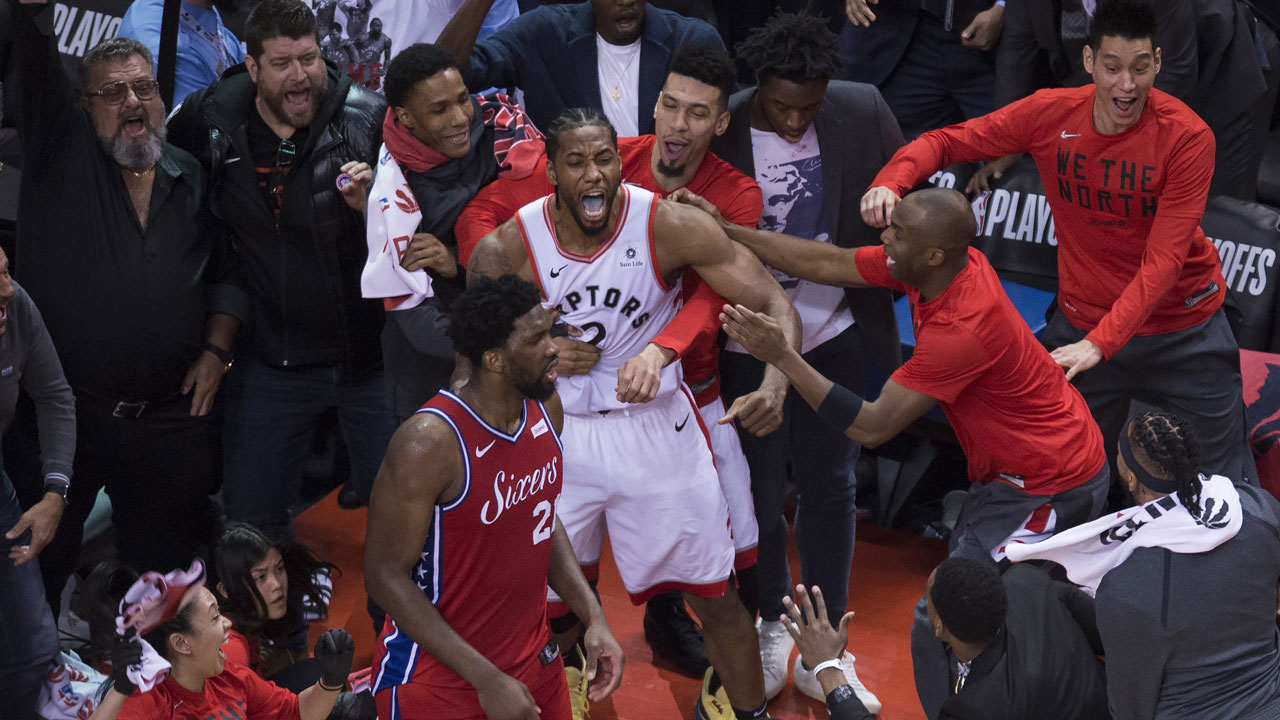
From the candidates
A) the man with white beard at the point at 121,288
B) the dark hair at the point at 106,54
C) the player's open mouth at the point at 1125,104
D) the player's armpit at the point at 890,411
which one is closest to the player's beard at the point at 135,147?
the man with white beard at the point at 121,288

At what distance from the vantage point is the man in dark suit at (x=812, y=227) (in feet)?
14.9

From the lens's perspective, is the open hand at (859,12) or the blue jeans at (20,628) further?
the open hand at (859,12)

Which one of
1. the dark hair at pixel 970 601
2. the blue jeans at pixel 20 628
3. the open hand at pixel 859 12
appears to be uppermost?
the open hand at pixel 859 12

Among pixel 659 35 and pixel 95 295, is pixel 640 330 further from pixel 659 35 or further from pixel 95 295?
pixel 95 295

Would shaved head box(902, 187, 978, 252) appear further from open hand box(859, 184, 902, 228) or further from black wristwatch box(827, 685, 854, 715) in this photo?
black wristwatch box(827, 685, 854, 715)

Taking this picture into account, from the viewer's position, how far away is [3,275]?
4.18m

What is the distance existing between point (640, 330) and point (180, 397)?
167 centimetres

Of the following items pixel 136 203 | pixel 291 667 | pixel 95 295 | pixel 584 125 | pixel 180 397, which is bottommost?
pixel 291 667

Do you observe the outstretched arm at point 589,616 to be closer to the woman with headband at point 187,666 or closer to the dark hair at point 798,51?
the woman with headband at point 187,666

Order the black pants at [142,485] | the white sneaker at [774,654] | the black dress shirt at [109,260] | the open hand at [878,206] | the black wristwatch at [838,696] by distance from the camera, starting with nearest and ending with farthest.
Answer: the black wristwatch at [838,696]
the open hand at [878,206]
the black dress shirt at [109,260]
the black pants at [142,485]
the white sneaker at [774,654]

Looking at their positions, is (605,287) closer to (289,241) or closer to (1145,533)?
(289,241)

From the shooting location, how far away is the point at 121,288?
15.1 feet

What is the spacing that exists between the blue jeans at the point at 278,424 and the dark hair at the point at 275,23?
108cm

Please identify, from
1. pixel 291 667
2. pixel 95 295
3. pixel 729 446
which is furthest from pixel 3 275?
pixel 729 446
